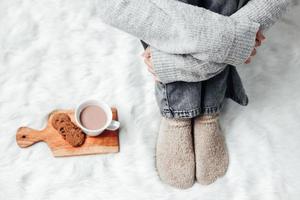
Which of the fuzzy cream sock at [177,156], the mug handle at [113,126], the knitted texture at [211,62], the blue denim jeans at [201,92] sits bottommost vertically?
the fuzzy cream sock at [177,156]

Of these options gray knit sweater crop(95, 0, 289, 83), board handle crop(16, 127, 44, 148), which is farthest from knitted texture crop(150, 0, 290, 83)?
board handle crop(16, 127, 44, 148)

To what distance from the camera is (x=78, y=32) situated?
0.98m

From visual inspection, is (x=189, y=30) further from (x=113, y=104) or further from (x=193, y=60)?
(x=113, y=104)

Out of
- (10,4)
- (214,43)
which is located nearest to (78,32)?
(10,4)

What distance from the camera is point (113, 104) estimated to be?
0.90 m

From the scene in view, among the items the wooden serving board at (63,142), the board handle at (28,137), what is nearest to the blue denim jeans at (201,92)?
the wooden serving board at (63,142)

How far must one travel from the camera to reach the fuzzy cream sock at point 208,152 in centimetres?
83

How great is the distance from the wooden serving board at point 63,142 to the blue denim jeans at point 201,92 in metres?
0.12

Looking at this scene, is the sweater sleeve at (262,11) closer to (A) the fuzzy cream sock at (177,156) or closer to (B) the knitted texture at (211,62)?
(B) the knitted texture at (211,62)

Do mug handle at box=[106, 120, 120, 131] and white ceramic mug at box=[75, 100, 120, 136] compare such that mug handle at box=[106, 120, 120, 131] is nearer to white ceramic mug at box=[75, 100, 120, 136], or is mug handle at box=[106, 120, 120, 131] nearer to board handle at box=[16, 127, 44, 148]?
white ceramic mug at box=[75, 100, 120, 136]

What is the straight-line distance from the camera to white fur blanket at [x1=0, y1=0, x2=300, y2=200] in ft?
2.71

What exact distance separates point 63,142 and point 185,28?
34cm

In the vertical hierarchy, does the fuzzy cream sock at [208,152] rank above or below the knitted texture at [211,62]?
below

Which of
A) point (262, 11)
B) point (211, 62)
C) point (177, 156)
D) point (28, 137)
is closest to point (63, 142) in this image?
point (28, 137)
